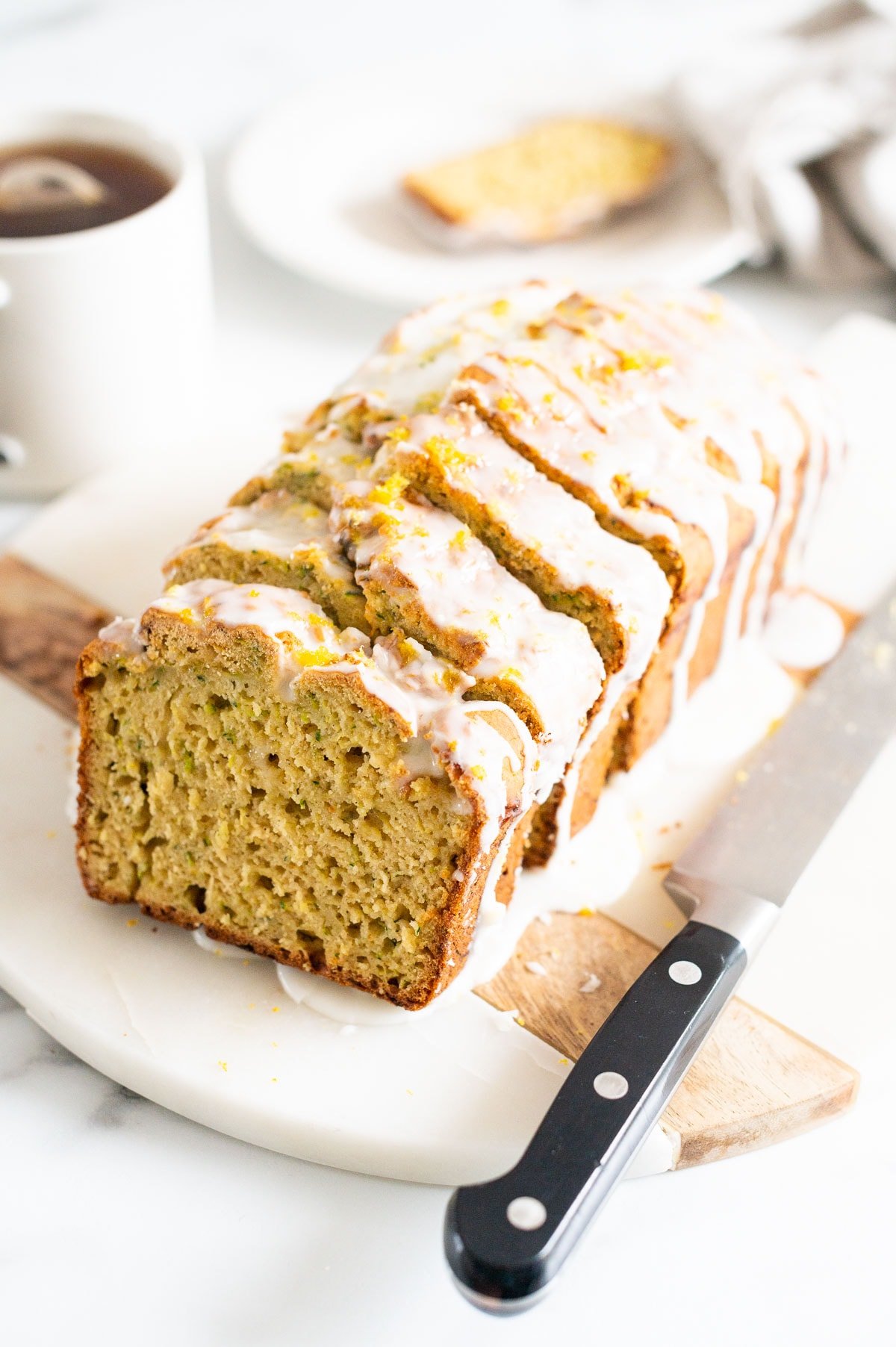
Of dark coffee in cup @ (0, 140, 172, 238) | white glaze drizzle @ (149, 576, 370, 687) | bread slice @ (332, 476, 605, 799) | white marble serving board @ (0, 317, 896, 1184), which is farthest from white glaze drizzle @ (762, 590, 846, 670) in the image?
dark coffee in cup @ (0, 140, 172, 238)

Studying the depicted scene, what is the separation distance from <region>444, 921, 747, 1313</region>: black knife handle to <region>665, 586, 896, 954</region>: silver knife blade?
5.3 inches

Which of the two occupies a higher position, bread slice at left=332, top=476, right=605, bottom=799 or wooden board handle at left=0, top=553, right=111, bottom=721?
bread slice at left=332, top=476, right=605, bottom=799

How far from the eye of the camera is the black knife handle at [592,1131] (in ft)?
5.54

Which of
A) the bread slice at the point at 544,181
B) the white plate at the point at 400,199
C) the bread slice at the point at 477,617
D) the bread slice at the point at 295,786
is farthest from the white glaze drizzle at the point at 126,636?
the bread slice at the point at 544,181

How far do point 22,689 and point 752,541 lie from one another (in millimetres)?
1406

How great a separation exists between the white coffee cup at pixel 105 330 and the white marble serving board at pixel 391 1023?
1.48 ft

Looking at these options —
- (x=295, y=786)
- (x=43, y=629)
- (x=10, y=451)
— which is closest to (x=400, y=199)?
(x=10, y=451)

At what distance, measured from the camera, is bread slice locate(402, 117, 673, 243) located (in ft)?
12.5

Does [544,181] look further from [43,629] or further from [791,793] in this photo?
[791,793]

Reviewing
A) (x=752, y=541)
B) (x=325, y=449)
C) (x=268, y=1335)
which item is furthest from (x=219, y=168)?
(x=268, y=1335)

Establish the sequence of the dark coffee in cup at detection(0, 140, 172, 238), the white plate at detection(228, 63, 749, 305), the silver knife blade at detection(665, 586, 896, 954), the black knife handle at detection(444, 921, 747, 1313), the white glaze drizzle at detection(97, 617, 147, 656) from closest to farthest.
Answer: the black knife handle at detection(444, 921, 747, 1313) < the white glaze drizzle at detection(97, 617, 147, 656) < the silver knife blade at detection(665, 586, 896, 954) < the dark coffee in cup at detection(0, 140, 172, 238) < the white plate at detection(228, 63, 749, 305)

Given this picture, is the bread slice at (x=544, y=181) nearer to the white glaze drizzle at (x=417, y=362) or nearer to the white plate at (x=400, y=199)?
the white plate at (x=400, y=199)

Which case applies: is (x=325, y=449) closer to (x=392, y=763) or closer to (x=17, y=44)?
(x=392, y=763)

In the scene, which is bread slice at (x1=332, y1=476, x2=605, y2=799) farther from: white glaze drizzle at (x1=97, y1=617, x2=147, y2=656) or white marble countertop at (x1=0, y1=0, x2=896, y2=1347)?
white marble countertop at (x1=0, y1=0, x2=896, y2=1347)
